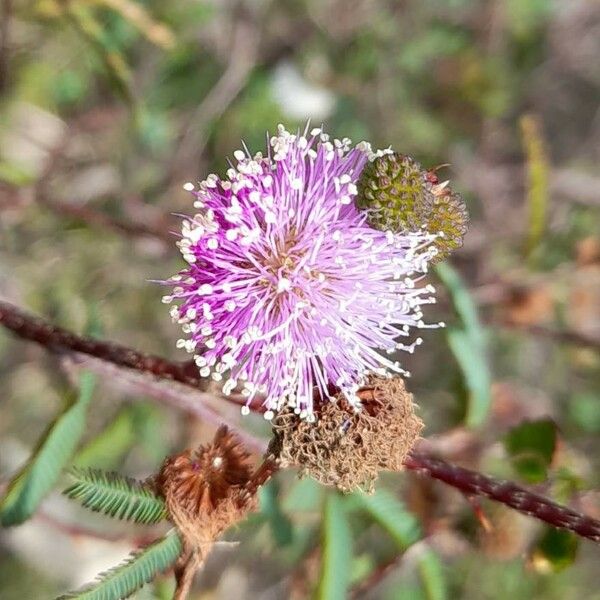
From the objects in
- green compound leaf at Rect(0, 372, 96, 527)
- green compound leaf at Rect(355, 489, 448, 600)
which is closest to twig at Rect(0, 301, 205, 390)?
green compound leaf at Rect(0, 372, 96, 527)

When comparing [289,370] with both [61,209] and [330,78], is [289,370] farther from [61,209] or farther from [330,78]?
[330,78]

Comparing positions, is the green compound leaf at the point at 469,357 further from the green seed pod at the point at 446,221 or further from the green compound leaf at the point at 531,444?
the green seed pod at the point at 446,221

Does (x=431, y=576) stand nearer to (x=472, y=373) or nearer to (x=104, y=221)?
(x=472, y=373)

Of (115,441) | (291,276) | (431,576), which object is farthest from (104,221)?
(431,576)

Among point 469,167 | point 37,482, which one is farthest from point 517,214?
point 37,482

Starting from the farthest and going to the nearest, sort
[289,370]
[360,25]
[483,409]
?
1. [360,25]
2. [483,409]
3. [289,370]

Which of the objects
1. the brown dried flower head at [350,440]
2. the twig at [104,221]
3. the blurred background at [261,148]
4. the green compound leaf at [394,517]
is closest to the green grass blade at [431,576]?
the blurred background at [261,148]
